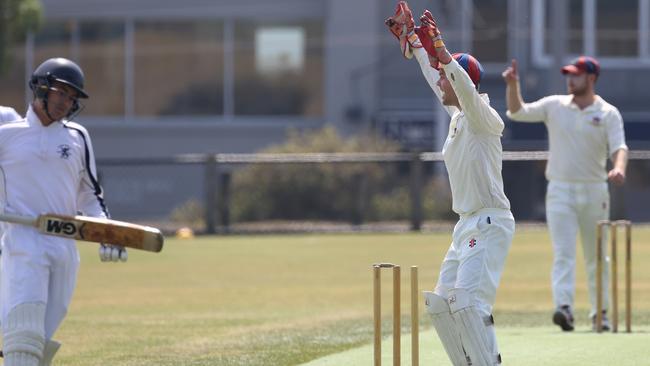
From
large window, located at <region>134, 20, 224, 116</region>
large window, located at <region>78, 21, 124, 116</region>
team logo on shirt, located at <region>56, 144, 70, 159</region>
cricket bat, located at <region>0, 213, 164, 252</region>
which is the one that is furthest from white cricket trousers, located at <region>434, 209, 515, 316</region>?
large window, located at <region>78, 21, 124, 116</region>

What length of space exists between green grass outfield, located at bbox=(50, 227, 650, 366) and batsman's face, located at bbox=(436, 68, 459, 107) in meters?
2.12

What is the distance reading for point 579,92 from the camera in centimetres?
1142

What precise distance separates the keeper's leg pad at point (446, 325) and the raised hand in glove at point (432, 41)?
1286mm

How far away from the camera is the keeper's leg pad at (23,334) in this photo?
7.07 meters

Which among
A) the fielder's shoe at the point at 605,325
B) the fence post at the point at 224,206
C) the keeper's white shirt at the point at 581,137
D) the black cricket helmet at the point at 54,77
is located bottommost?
the fence post at the point at 224,206

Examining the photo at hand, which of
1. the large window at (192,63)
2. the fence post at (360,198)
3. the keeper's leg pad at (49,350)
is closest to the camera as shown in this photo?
the keeper's leg pad at (49,350)

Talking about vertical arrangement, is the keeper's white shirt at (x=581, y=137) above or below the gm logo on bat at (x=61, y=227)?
above

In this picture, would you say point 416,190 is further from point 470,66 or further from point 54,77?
point 54,77

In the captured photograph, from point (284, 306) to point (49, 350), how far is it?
261 inches

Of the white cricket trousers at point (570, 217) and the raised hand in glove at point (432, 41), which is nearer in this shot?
the raised hand in glove at point (432, 41)

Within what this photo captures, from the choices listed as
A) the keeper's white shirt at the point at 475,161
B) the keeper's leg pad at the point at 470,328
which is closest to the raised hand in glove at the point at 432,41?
the keeper's white shirt at the point at 475,161

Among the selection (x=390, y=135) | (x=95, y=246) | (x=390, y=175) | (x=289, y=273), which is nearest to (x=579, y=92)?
(x=289, y=273)

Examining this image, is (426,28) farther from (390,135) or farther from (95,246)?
(390,135)

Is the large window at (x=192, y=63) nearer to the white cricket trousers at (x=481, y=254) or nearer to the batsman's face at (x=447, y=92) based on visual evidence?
the batsman's face at (x=447, y=92)
